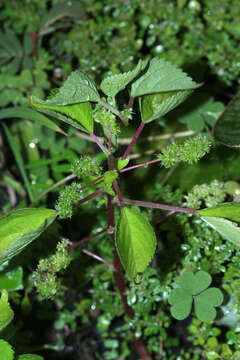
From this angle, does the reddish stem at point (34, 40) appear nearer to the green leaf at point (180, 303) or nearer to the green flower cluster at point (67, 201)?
the green flower cluster at point (67, 201)

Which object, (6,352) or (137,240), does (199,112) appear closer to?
(137,240)

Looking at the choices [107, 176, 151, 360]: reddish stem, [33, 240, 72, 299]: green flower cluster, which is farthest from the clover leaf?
[33, 240, 72, 299]: green flower cluster

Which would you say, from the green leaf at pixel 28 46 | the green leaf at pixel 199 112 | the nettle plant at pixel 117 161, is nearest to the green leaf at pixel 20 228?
the nettle plant at pixel 117 161

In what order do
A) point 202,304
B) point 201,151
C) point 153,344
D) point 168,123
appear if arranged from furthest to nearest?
point 168,123
point 153,344
point 202,304
point 201,151

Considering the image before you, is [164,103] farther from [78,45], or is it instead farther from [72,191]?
[78,45]

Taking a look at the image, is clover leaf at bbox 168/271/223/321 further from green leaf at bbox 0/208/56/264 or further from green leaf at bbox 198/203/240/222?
green leaf at bbox 0/208/56/264

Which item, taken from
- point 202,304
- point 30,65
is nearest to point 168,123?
point 30,65

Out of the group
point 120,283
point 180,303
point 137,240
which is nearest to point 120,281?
point 120,283
